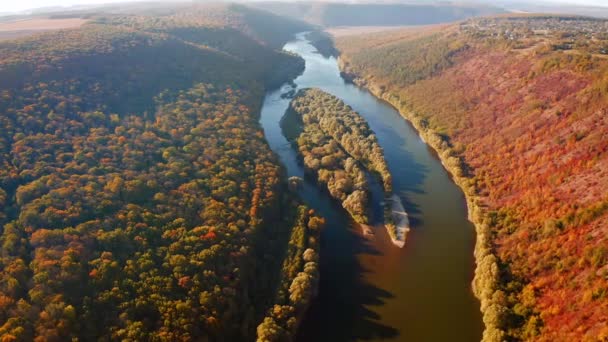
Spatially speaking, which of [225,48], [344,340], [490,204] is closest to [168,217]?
[344,340]

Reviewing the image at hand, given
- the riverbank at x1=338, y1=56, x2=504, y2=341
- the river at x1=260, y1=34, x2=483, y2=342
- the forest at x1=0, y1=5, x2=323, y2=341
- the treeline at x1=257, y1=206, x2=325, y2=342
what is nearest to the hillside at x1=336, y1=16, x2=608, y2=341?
the riverbank at x1=338, y1=56, x2=504, y2=341

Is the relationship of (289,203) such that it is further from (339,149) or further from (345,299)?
(339,149)

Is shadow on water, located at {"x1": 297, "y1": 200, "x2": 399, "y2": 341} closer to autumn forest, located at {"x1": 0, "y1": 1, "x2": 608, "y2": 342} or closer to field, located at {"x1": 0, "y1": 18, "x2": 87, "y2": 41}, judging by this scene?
autumn forest, located at {"x1": 0, "y1": 1, "x2": 608, "y2": 342}

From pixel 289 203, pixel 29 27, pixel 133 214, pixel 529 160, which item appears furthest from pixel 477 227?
pixel 29 27

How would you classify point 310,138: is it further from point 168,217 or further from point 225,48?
point 225,48

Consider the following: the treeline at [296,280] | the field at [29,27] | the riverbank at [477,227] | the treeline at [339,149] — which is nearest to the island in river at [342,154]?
the treeline at [339,149]

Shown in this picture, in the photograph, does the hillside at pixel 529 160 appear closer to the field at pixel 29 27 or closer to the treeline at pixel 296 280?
the treeline at pixel 296 280
